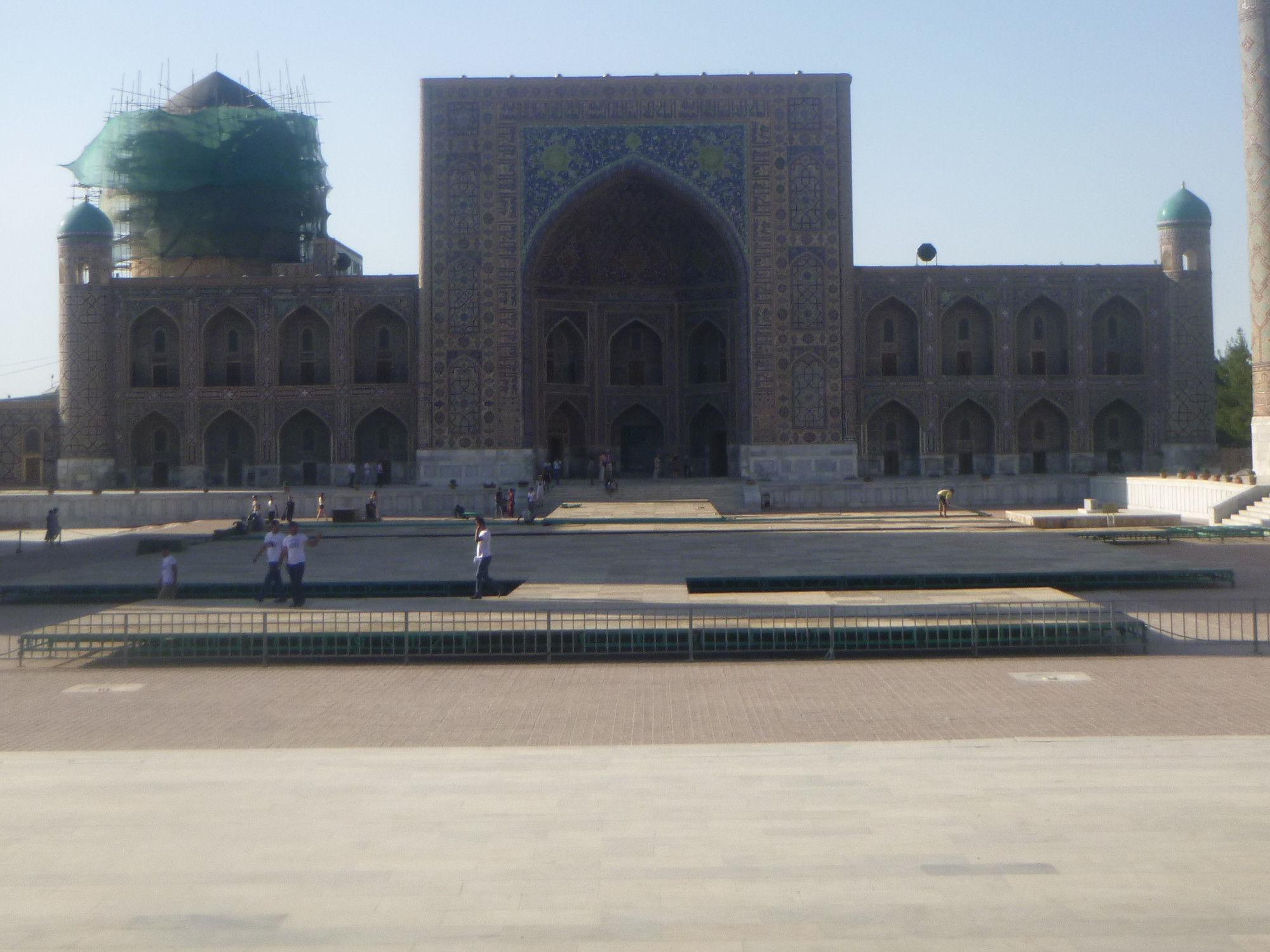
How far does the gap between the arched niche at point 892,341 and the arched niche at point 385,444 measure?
12535 millimetres

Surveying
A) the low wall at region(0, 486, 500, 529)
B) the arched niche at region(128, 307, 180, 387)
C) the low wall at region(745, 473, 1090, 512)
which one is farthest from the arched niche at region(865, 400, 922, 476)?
the arched niche at region(128, 307, 180, 387)

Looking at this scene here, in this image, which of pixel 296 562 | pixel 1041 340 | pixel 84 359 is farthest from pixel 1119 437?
pixel 296 562

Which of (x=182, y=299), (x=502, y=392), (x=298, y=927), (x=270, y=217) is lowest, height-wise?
(x=298, y=927)

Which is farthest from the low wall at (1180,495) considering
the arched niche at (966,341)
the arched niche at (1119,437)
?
the arched niche at (966,341)

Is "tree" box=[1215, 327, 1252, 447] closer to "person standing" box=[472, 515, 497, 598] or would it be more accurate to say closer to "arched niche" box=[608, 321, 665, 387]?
"arched niche" box=[608, 321, 665, 387]

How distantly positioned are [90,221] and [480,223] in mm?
10428

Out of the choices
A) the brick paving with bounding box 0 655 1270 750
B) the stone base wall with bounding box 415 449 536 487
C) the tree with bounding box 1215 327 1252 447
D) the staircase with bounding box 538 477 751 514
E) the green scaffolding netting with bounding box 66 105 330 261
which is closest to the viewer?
the brick paving with bounding box 0 655 1270 750

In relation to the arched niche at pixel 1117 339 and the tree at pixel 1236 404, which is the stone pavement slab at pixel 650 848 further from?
the tree at pixel 1236 404

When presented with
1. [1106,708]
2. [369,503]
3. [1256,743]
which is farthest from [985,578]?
[369,503]

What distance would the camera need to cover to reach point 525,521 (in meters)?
27.0

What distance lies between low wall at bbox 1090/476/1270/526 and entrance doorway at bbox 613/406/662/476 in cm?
1195

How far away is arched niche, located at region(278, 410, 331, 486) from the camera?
1391 inches

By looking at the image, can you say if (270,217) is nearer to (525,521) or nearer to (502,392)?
(502,392)

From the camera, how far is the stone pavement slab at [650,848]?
4.74m
